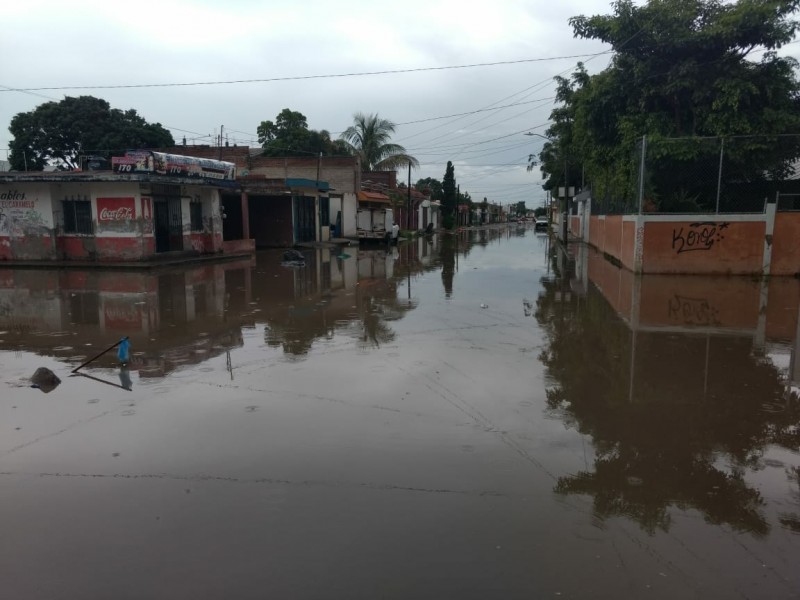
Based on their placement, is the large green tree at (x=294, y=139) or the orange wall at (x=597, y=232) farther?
the large green tree at (x=294, y=139)

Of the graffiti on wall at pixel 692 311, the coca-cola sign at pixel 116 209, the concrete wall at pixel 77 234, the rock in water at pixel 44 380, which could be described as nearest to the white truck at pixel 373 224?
the concrete wall at pixel 77 234

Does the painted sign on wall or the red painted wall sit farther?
the painted sign on wall

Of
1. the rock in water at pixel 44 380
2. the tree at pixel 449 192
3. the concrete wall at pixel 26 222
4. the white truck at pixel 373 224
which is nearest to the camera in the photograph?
the rock in water at pixel 44 380

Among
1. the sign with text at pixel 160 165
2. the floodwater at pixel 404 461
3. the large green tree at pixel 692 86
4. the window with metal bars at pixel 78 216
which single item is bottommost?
the floodwater at pixel 404 461

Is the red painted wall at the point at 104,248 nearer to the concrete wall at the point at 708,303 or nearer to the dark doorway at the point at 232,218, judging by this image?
the dark doorway at the point at 232,218

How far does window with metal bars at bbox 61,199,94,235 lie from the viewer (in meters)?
22.4

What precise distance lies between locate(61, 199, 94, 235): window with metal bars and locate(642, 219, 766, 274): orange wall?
19728mm

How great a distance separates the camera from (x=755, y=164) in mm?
18516

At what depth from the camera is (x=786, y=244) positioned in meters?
16.5

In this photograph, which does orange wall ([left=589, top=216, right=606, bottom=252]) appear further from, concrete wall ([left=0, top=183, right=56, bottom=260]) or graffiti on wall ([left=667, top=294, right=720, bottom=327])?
concrete wall ([left=0, top=183, right=56, bottom=260])

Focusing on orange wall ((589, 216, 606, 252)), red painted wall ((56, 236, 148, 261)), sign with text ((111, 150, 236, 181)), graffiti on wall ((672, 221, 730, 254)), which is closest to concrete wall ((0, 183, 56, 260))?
red painted wall ((56, 236, 148, 261))

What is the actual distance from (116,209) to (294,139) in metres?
30.0

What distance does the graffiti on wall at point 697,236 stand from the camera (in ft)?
55.6

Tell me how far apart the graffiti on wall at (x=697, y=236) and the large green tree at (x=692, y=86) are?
8.30ft
